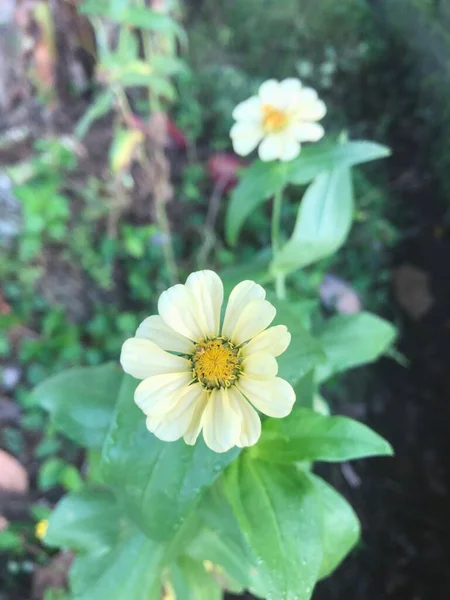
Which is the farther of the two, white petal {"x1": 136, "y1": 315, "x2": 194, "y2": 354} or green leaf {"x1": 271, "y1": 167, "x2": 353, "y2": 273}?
green leaf {"x1": 271, "y1": 167, "x2": 353, "y2": 273}

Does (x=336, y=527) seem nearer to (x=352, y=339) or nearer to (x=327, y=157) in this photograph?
(x=352, y=339)

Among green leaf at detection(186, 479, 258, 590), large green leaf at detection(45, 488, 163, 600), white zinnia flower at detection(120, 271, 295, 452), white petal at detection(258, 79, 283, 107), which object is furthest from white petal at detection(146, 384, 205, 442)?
white petal at detection(258, 79, 283, 107)

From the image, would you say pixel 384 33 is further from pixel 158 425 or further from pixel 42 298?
pixel 158 425

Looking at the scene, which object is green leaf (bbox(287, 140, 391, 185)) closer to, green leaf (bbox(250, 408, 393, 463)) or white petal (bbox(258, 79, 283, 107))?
white petal (bbox(258, 79, 283, 107))

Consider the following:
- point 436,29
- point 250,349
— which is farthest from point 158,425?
point 436,29

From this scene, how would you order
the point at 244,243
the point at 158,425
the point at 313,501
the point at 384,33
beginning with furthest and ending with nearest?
1. the point at 384,33
2. the point at 244,243
3. the point at 313,501
4. the point at 158,425

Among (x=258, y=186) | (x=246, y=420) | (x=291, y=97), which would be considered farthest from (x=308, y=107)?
(x=246, y=420)
